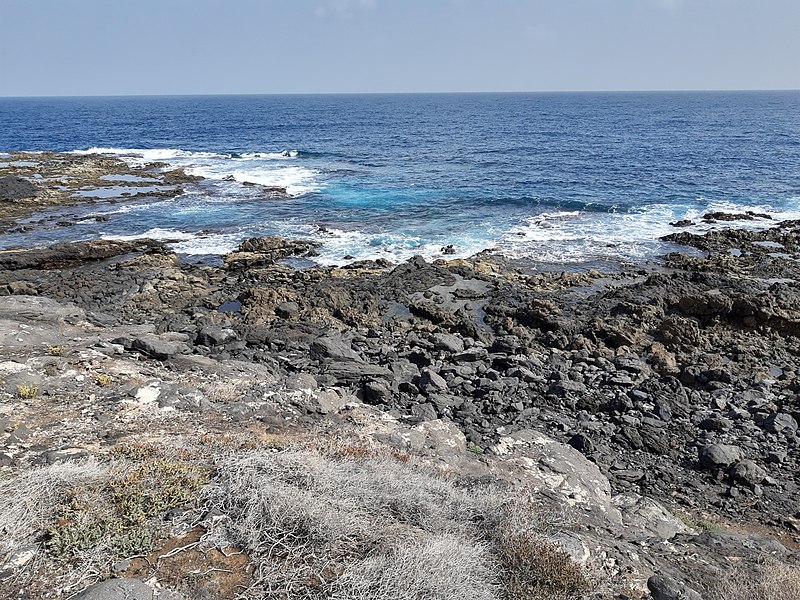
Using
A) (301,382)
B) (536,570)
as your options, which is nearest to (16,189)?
(301,382)

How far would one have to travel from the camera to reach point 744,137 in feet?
235

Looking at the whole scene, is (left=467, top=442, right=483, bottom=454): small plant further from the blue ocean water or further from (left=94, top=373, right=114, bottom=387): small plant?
the blue ocean water

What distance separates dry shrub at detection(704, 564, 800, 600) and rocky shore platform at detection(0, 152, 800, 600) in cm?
5

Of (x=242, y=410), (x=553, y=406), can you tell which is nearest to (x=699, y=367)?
(x=553, y=406)

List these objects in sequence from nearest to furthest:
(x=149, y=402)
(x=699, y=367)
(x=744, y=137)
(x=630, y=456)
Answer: (x=149, y=402), (x=630, y=456), (x=699, y=367), (x=744, y=137)

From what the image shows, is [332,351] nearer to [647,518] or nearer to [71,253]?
[647,518]

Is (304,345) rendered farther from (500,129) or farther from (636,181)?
(500,129)

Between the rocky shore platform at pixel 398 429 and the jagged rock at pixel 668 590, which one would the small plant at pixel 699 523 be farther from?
the jagged rock at pixel 668 590

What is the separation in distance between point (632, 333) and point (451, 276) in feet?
27.1

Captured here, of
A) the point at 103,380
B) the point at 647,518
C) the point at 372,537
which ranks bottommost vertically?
the point at 647,518

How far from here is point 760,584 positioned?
22.3 ft

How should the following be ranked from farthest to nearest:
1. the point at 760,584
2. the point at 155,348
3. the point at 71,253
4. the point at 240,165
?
1. the point at 240,165
2. the point at 71,253
3. the point at 155,348
4. the point at 760,584

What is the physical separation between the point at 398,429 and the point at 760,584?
6628 millimetres

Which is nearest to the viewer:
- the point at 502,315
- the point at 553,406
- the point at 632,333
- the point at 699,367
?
the point at 553,406
